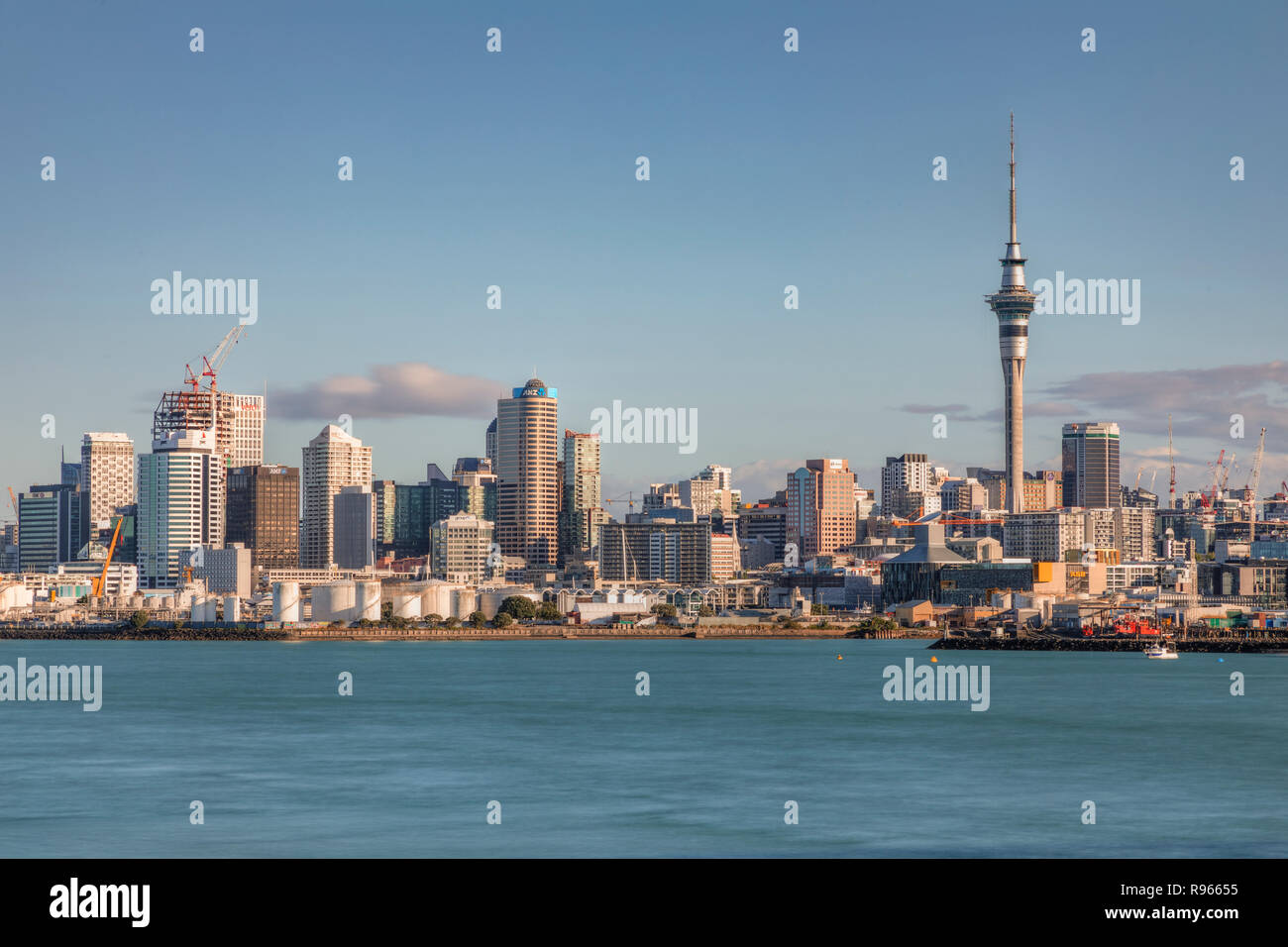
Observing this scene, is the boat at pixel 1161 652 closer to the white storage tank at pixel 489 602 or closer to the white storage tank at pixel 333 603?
the white storage tank at pixel 333 603

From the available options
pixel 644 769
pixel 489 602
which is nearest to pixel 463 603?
pixel 489 602

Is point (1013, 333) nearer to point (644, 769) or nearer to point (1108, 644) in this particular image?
point (1108, 644)

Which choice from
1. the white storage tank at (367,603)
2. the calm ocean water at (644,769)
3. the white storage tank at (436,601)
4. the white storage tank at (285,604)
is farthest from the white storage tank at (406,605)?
the calm ocean water at (644,769)
